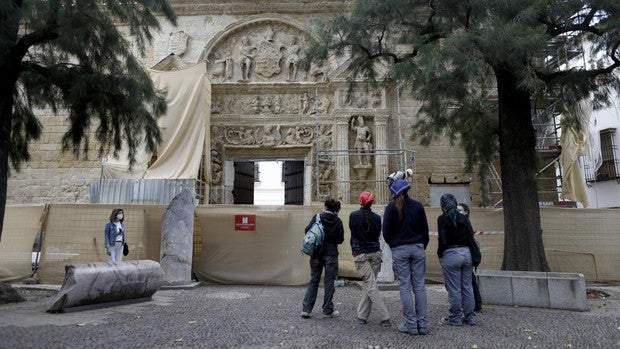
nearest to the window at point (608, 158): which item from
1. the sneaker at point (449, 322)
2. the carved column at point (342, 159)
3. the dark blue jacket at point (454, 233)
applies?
the carved column at point (342, 159)

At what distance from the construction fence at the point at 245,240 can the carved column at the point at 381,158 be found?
375 cm

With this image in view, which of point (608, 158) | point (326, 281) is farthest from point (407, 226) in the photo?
point (608, 158)

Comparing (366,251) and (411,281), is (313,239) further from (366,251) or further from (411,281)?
(411,281)

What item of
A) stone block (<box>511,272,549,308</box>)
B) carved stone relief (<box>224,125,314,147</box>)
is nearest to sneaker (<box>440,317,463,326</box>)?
stone block (<box>511,272,549,308</box>)

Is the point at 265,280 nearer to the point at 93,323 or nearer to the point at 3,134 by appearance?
the point at 93,323

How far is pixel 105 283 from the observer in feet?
20.8

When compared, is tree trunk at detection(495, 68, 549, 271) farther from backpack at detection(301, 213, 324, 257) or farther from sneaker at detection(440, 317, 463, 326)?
backpack at detection(301, 213, 324, 257)

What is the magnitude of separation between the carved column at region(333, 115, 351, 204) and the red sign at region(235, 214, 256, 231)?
168 inches

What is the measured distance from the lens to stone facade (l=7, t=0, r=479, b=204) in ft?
46.1

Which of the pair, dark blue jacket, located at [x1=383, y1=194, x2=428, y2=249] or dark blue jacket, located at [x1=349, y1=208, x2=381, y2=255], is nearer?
dark blue jacket, located at [x1=383, y1=194, x2=428, y2=249]

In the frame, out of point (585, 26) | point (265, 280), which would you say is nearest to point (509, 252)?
point (585, 26)

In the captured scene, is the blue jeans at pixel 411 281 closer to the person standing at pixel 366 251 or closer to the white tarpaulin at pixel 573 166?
the person standing at pixel 366 251

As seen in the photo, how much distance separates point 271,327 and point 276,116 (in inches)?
398

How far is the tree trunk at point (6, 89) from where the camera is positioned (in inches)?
263
